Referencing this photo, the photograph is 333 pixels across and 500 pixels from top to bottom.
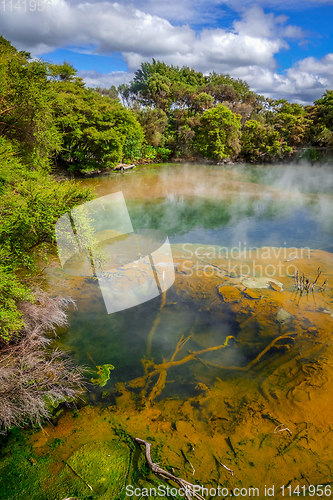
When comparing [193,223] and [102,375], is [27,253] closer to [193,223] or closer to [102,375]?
[102,375]

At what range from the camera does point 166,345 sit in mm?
8250

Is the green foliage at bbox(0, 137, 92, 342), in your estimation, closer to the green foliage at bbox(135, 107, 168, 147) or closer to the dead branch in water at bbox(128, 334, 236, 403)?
the dead branch in water at bbox(128, 334, 236, 403)

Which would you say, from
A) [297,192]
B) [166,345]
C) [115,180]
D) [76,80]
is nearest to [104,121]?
[115,180]

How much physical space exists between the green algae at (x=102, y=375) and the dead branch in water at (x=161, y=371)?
0.69m

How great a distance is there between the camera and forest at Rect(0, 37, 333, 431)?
6.34m

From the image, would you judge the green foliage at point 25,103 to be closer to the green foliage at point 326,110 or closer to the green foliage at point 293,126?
the green foliage at point 293,126

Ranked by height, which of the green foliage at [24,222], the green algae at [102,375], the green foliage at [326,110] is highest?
the green foliage at [326,110]

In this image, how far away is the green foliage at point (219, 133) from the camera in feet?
108

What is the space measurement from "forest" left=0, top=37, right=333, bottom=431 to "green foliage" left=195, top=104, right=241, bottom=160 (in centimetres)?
13

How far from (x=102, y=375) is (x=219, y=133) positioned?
33.6 metres

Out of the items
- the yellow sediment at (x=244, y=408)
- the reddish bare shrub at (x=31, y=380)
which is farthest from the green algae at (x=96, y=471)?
the reddish bare shrub at (x=31, y=380)

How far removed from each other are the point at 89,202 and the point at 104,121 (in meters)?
20.5

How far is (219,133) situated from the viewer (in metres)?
34.0

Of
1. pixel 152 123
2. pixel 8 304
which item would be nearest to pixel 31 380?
pixel 8 304
